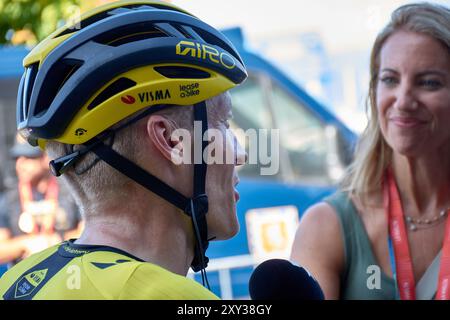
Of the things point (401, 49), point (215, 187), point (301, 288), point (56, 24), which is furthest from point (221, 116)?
point (56, 24)

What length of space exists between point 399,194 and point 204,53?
4.18 ft

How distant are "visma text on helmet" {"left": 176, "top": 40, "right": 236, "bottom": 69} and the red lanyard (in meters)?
1.10

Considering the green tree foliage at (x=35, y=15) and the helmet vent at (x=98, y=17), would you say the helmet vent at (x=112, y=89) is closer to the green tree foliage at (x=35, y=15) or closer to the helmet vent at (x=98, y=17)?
the helmet vent at (x=98, y=17)

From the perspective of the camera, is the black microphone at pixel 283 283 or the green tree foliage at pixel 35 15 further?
the green tree foliage at pixel 35 15

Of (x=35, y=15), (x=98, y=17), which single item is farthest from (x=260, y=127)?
(x=98, y=17)

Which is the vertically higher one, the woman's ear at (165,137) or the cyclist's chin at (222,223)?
the woman's ear at (165,137)

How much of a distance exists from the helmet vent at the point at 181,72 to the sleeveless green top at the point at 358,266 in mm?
1085

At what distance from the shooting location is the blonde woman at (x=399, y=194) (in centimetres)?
276

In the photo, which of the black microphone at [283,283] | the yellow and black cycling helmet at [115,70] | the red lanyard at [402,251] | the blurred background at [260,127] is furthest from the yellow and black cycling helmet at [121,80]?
the blurred background at [260,127]

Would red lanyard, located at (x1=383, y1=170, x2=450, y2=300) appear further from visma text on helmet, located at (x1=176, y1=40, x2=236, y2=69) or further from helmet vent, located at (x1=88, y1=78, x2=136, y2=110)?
helmet vent, located at (x1=88, y1=78, x2=136, y2=110)

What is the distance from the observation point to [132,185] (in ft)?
6.44

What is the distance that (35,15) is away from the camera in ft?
23.7

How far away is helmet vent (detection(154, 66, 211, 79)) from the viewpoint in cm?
201
